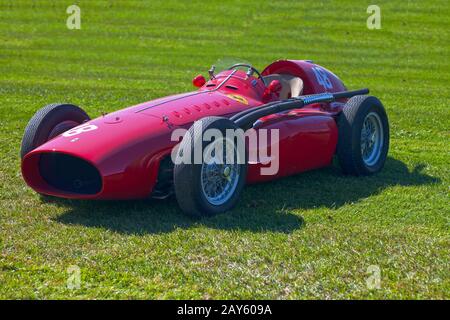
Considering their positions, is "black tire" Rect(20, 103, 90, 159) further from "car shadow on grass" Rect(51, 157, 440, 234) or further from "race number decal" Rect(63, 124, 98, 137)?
"car shadow on grass" Rect(51, 157, 440, 234)

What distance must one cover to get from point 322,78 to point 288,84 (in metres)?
0.47

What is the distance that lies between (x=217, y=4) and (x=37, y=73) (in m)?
11.4

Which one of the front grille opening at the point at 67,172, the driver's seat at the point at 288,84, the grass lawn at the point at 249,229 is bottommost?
the grass lawn at the point at 249,229

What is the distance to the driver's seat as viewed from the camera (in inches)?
388

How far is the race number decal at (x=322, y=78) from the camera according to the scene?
1001 centimetres

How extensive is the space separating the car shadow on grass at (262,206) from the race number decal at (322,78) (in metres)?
1.18

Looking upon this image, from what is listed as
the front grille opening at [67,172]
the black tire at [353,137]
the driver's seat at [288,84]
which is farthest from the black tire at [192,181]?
the driver's seat at [288,84]

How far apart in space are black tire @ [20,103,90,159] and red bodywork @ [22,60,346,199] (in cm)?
45

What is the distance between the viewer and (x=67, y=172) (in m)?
7.92

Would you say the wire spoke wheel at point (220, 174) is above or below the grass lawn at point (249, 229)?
above

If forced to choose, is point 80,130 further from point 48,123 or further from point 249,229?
point 249,229

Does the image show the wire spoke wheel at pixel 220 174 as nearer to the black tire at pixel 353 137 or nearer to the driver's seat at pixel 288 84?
the black tire at pixel 353 137

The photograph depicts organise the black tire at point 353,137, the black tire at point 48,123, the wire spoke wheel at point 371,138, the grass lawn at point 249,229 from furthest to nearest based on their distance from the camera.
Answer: the wire spoke wheel at point 371,138, the black tire at point 353,137, the black tire at point 48,123, the grass lawn at point 249,229

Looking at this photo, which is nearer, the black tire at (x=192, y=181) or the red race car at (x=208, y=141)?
the black tire at (x=192, y=181)
